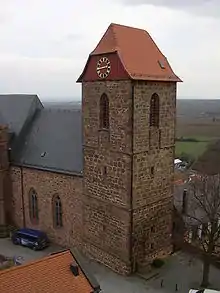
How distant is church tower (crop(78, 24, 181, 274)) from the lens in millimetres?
27703

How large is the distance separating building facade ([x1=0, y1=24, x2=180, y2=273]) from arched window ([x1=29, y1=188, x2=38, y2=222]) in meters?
2.94

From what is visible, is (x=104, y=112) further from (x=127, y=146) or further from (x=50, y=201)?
(x=50, y=201)

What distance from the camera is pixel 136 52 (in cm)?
2864

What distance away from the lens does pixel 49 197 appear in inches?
1391

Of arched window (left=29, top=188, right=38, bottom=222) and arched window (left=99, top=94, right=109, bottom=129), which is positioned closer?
arched window (left=99, top=94, right=109, bottom=129)

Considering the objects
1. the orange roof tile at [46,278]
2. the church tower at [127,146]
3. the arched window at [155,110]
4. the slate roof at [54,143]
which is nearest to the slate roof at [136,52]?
the church tower at [127,146]

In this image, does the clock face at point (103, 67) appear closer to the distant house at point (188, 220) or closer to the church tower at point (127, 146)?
the church tower at point (127, 146)

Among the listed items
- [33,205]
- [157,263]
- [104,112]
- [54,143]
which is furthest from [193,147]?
[104,112]

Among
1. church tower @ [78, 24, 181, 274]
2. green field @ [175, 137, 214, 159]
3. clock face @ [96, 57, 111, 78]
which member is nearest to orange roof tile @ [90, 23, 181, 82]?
church tower @ [78, 24, 181, 274]

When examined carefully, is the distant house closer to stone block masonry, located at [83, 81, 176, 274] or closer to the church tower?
stone block masonry, located at [83, 81, 176, 274]

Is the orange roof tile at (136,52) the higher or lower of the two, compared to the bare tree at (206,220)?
higher

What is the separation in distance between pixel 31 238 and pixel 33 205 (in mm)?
3449

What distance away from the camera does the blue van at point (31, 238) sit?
34500 millimetres

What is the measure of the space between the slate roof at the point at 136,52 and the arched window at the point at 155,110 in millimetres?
1475
